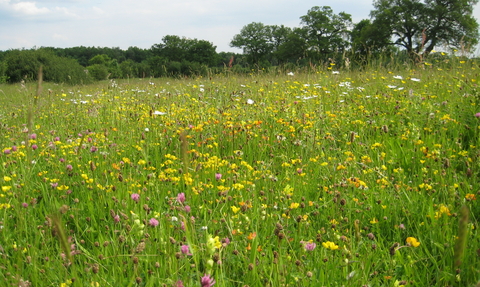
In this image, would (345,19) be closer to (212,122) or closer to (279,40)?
(279,40)

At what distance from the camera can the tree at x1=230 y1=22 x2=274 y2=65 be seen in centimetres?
6297

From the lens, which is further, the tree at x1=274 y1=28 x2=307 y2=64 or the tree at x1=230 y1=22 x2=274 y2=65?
the tree at x1=230 y1=22 x2=274 y2=65

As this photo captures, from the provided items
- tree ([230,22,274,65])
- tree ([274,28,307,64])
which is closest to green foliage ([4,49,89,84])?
tree ([274,28,307,64])

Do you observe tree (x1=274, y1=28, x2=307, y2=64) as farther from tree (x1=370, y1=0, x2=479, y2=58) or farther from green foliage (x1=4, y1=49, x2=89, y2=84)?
green foliage (x1=4, y1=49, x2=89, y2=84)

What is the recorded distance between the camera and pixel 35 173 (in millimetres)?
2492

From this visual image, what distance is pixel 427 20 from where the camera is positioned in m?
34.4

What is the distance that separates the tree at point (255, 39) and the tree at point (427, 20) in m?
27.7

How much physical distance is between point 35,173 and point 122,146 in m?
0.75

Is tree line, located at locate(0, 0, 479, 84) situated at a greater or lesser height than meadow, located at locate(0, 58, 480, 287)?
greater

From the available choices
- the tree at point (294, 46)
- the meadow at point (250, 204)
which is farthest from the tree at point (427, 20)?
the meadow at point (250, 204)

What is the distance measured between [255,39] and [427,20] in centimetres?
3428

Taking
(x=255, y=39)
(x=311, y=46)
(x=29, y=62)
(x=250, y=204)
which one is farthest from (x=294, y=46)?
(x=250, y=204)

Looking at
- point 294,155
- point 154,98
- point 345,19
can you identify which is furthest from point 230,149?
point 345,19

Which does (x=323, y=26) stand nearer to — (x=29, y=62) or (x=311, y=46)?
(x=311, y=46)
